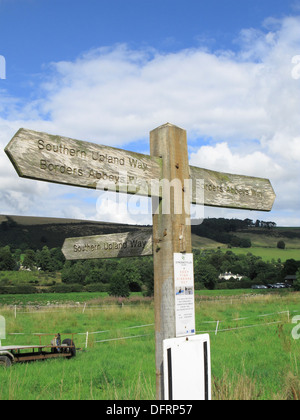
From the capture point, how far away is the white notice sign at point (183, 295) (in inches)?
112

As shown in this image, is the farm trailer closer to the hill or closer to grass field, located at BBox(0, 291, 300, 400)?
grass field, located at BBox(0, 291, 300, 400)

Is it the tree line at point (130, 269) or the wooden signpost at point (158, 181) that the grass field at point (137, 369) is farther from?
the tree line at point (130, 269)

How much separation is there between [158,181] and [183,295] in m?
0.91

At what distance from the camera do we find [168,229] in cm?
295

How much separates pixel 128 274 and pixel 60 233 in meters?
65.1

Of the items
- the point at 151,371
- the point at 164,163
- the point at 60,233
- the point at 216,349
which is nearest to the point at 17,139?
the point at 164,163

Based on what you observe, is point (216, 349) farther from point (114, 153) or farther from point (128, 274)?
point (128, 274)

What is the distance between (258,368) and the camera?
6.63 m

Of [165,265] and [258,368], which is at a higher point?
[165,265]

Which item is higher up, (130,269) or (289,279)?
(289,279)

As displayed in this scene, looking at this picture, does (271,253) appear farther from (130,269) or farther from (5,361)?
(5,361)

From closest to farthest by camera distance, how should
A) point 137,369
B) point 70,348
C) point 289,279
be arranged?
point 137,369 → point 70,348 → point 289,279

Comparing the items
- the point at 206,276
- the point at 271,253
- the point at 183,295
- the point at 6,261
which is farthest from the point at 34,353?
the point at 271,253

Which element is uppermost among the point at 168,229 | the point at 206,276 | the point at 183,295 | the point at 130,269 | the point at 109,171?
the point at 206,276
